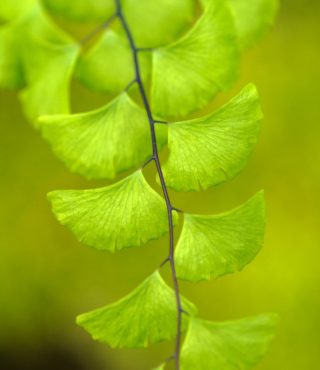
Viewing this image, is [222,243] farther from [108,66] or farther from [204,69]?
[108,66]

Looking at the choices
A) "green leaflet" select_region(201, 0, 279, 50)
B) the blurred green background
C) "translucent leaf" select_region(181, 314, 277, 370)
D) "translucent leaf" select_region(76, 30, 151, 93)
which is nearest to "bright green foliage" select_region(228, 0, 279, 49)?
"green leaflet" select_region(201, 0, 279, 50)

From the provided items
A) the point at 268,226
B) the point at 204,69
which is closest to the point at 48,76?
the point at 204,69

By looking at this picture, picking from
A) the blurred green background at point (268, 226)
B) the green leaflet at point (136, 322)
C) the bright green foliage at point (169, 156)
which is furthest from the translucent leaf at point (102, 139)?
the blurred green background at point (268, 226)

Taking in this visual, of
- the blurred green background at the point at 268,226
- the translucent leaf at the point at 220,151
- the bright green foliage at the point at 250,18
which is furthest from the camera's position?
the blurred green background at the point at 268,226

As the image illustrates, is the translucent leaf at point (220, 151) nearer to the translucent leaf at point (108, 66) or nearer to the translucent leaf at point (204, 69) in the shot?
the translucent leaf at point (204, 69)

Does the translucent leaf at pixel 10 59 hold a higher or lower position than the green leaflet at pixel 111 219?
higher

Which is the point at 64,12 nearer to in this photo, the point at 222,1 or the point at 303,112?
the point at 222,1

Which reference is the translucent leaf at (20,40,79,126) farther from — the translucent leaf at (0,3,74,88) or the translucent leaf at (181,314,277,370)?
the translucent leaf at (181,314,277,370)
